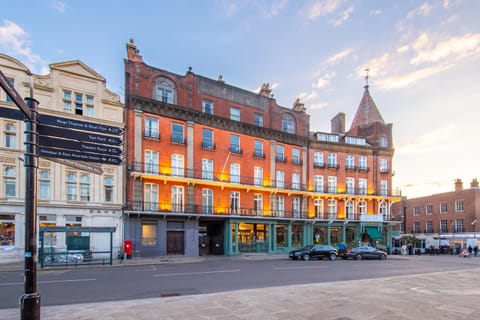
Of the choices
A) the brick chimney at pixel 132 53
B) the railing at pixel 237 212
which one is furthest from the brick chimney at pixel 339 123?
the brick chimney at pixel 132 53

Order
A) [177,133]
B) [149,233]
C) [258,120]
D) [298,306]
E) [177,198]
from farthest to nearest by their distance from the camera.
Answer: [258,120]
[177,133]
[177,198]
[149,233]
[298,306]

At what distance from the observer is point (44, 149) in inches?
233

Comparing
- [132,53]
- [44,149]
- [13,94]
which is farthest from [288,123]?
[13,94]

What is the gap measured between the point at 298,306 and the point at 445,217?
5589cm

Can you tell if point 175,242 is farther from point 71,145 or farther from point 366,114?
point 366,114

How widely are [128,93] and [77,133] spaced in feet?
74.9

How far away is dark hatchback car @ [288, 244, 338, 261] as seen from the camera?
26.3m

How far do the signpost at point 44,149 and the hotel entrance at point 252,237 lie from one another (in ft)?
83.9

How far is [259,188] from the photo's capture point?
32812 millimetres

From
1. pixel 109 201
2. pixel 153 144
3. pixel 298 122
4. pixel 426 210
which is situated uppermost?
pixel 298 122

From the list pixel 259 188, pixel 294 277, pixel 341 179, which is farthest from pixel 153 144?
pixel 341 179

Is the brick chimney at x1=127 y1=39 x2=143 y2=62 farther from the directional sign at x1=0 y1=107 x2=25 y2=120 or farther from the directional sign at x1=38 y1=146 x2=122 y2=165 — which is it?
the directional sign at x1=38 y1=146 x2=122 y2=165

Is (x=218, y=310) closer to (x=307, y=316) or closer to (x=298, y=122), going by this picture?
(x=307, y=316)

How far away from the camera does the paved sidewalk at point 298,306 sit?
24.9 feet
